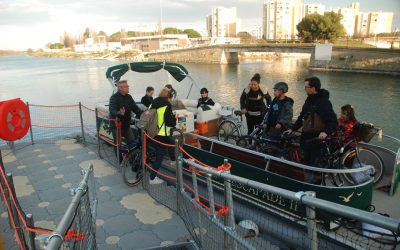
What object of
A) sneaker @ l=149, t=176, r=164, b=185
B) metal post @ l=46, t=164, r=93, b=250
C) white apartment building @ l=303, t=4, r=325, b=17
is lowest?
sneaker @ l=149, t=176, r=164, b=185

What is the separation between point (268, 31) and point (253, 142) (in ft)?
489

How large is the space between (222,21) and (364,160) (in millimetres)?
183384

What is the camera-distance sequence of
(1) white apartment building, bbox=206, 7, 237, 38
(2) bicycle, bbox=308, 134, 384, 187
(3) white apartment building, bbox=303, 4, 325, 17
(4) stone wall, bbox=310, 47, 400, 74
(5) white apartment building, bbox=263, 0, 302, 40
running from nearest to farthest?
(2) bicycle, bbox=308, 134, 384, 187 < (4) stone wall, bbox=310, 47, 400, 74 < (5) white apartment building, bbox=263, 0, 302, 40 < (3) white apartment building, bbox=303, 4, 325, 17 < (1) white apartment building, bbox=206, 7, 237, 38

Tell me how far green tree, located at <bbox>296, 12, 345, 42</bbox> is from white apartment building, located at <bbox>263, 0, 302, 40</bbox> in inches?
3432

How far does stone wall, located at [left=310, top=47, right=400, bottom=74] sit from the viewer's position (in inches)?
1437

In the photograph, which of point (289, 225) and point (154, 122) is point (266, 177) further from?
point (154, 122)

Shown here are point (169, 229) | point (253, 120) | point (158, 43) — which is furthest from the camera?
point (158, 43)

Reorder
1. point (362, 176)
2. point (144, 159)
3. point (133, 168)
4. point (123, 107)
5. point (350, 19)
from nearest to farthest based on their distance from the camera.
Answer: point (362, 176), point (144, 159), point (133, 168), point (123, 107), point (350, 19)

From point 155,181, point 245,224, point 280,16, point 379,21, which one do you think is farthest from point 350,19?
point 245,224

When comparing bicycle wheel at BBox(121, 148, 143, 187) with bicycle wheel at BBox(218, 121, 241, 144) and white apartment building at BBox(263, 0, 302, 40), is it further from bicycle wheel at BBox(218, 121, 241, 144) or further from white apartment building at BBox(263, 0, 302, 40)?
white apartment building at BBox(263, 0, 302, 40)

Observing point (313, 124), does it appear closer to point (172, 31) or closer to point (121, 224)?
point (121, 224)

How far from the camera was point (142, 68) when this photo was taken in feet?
30.0

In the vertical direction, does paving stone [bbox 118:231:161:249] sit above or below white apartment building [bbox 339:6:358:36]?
below

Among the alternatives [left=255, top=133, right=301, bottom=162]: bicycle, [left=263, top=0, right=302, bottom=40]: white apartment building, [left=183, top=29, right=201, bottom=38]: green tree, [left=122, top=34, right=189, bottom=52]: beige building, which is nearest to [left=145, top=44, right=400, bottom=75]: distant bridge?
[left=255, top=133, right=301, bottom=162]: bicycle
